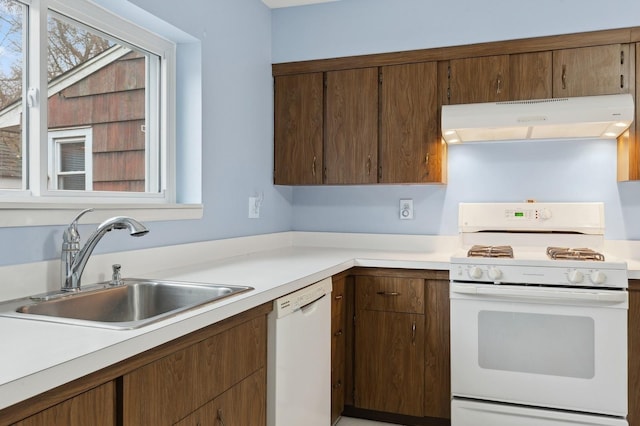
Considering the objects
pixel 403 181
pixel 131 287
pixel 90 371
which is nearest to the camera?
pixel 90 371

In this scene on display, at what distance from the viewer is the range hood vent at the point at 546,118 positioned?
2.40 m

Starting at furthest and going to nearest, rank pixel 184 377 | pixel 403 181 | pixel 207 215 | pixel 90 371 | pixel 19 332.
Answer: pixel 403 181 < pixel 207 215 < pixel 184 377 < pixel 19 332 < pixel 90 371

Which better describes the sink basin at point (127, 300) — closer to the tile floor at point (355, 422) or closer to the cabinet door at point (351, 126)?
the tile floor at point (355, 422)

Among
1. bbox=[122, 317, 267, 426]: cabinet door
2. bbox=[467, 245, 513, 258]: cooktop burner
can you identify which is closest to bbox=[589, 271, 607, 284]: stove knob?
bbox=[467, 245, 513, 258]: cooktop burner

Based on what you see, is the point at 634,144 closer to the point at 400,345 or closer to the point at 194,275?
the point at 400,345

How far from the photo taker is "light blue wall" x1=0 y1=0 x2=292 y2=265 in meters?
2.29

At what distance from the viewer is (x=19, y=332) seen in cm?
115

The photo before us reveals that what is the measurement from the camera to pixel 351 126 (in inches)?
119

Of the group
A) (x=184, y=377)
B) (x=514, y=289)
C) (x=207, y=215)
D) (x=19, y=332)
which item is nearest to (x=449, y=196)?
(x=514, y=289)

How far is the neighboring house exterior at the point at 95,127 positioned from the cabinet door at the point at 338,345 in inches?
41.5

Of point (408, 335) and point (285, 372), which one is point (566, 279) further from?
point (285, 372)

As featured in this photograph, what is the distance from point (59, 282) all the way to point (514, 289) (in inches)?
74.4

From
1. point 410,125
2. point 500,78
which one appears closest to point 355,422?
point 410,125

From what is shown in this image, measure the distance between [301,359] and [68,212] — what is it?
1.00 meters
